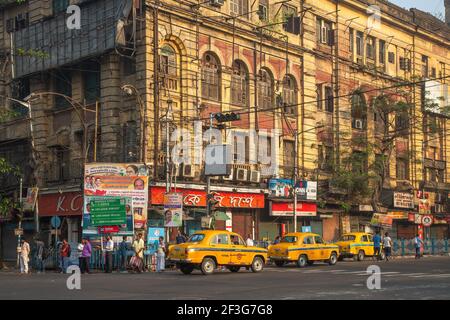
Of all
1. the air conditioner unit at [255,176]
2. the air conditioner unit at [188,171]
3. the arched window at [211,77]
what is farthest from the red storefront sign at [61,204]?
the air conditioner unit at [255,176]

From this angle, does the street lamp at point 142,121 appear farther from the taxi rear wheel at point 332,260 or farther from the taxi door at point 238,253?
the taxi rear wheel at point 332,260

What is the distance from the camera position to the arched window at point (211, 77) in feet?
139

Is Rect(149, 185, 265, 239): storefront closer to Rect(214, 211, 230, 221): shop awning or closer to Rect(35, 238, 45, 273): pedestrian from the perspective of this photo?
Rect(214, 211, 230, 221): shop awning

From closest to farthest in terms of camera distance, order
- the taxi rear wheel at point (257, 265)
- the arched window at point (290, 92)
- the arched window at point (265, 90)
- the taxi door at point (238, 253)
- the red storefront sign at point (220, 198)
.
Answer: the taxi door at point (238, 253), the taxi rear wheel at point (257, 265), the red storefront sign at point (220, 198), the arched window at point (265, 90), the arched window at point (290, 92)

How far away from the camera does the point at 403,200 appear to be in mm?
54781

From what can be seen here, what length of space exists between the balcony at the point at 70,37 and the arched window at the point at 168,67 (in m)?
2.99

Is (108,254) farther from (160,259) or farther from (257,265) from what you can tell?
(257,265)

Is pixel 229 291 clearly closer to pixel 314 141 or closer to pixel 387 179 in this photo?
pixel 314 141

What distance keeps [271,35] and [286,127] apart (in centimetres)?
617

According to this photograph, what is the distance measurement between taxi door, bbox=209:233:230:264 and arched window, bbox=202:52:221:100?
14.9 metres

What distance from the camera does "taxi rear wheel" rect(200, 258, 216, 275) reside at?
28.3 m

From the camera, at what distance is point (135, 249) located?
107 ft
